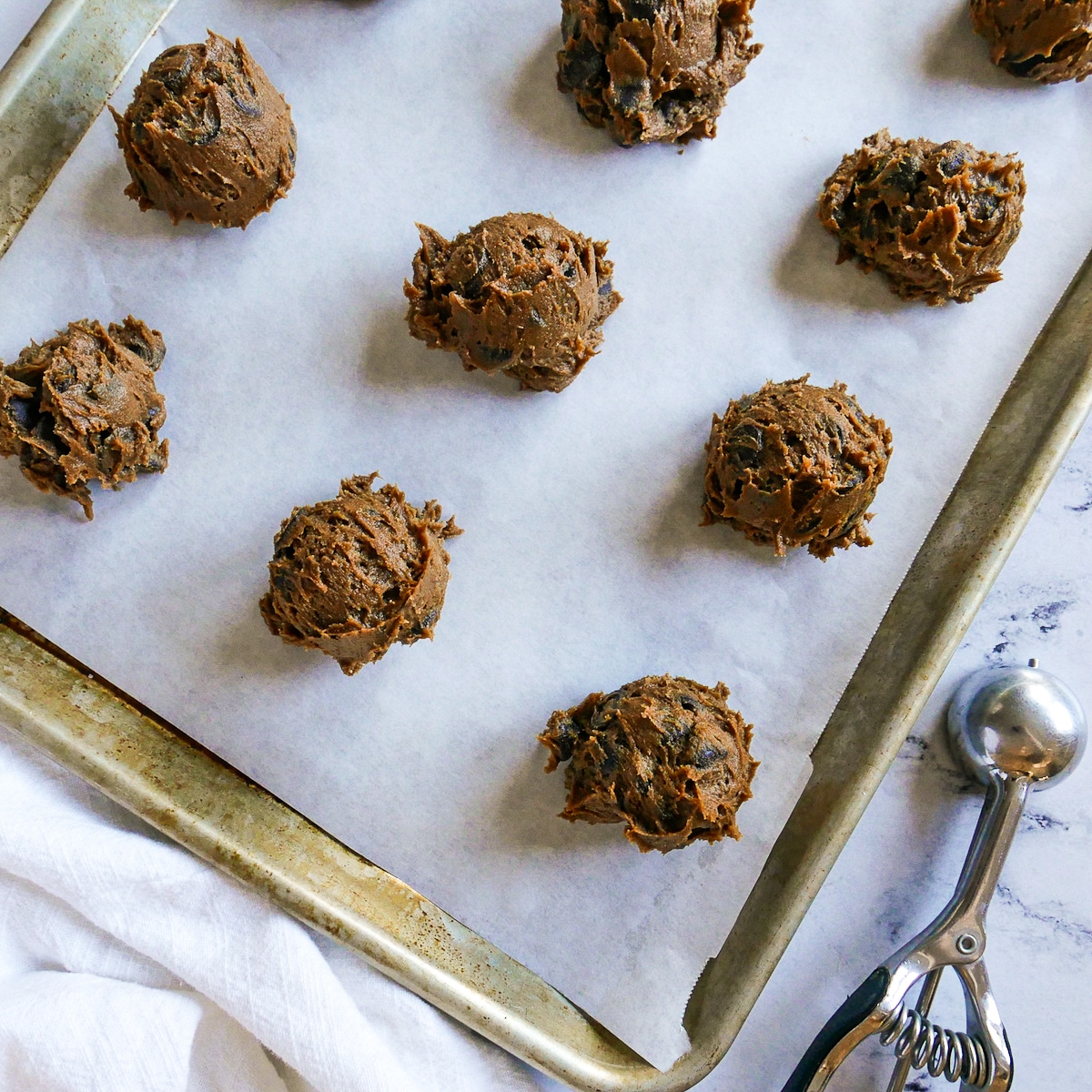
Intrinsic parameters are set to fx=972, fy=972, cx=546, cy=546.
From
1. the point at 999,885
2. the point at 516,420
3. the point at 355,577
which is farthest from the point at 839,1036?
the point at 516,420

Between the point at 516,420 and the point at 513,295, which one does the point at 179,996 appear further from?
the point at 513,295

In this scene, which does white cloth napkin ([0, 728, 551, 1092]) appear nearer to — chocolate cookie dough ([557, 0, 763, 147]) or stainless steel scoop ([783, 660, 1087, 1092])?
stainless steel scoop ([783, 660, 1087, 1092])

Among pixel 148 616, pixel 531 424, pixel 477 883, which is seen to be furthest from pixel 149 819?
pixel 531 424

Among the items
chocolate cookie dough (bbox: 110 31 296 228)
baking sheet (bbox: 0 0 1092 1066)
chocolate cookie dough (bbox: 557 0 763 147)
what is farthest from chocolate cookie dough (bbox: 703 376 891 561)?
chocolate cookie dough (bbox: 110 31 296 228)

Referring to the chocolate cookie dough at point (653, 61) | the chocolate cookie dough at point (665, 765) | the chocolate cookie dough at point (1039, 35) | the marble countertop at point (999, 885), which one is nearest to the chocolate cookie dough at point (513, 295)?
the chocolate cookie dough at point (653, 61)

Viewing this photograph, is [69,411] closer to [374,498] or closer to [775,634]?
[374,498]
